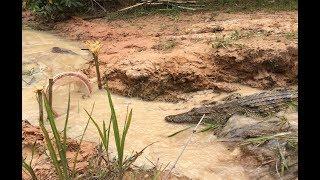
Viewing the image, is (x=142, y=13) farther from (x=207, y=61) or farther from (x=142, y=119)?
(x=142, y=119)

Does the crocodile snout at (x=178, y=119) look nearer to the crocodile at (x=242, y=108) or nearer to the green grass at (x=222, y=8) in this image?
the crocodile at (x=242, y=108)

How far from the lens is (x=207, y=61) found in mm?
5273

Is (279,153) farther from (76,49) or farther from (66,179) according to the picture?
(76,49)

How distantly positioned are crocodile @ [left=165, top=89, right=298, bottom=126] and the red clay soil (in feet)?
2.37

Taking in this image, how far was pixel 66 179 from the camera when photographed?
2564 mm

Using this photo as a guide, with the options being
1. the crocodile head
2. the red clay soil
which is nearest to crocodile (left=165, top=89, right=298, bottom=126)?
the crocodile head

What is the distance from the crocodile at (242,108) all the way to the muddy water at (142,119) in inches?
7.1

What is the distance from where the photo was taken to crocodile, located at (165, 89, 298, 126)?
398 cm

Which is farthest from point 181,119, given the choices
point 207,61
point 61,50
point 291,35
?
point 61,50

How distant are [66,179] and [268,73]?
3210 millimetres

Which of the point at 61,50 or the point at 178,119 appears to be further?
the point at 61,50

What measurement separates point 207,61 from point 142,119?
128cm
